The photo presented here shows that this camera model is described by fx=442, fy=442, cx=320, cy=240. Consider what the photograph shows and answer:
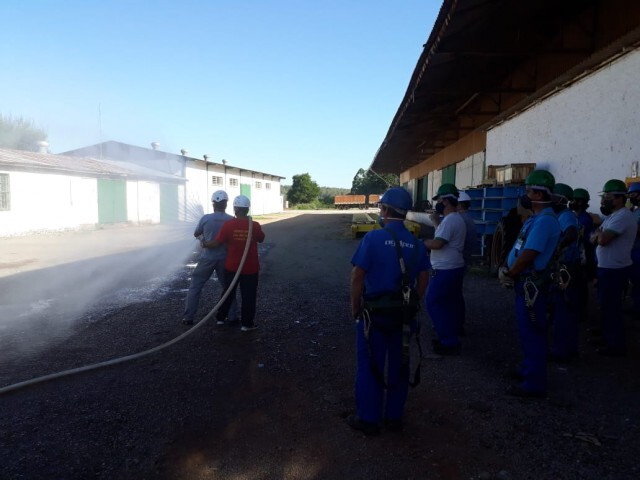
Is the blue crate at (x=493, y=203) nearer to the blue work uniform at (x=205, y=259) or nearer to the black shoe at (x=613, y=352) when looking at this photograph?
the black shoe at (x=613, y=352)

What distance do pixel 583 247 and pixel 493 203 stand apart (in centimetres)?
412

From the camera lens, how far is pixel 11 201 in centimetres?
1806

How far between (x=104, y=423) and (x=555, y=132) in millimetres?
9051

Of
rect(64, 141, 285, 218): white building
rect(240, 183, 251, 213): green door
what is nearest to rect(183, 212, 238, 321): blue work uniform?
rect(64, 141, 285, 218): white building

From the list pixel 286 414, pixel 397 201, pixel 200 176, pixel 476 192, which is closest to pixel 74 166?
pixel 200 176

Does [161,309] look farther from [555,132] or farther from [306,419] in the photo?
[555,132]

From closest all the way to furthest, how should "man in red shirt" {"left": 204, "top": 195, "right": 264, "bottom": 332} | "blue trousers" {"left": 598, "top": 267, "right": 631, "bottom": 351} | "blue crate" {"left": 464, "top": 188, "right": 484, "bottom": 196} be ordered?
"blue trousers" {"left": 598, "top": 267, "right": 631, "bottom": 351}
"man in red shirt" {"left": 204, "top": 195, "right": 264, "bottom": 332}
"blue crate" {"left": 464, "top": 188, "right": 484, "bottom": 196}

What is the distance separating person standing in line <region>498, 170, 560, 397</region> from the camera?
354 centimetres

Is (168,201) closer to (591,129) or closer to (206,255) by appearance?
(206,255)

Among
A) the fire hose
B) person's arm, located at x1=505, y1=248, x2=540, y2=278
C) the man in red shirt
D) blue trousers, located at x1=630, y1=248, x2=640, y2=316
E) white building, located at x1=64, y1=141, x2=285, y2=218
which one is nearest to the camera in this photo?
person's arm, located at x1=505, y1=248, x2=540, y2=278

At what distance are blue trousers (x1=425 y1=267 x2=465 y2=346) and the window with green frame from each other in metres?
19.2

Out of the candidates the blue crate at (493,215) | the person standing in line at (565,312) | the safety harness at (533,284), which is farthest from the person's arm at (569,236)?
the blue crate at (493,215)

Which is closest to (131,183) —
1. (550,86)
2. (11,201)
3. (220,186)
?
(11,201)

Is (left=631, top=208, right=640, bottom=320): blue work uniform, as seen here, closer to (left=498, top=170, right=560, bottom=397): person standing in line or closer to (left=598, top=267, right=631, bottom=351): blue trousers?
(left=598, top=267, right=631, bottom=351): blue trousers
